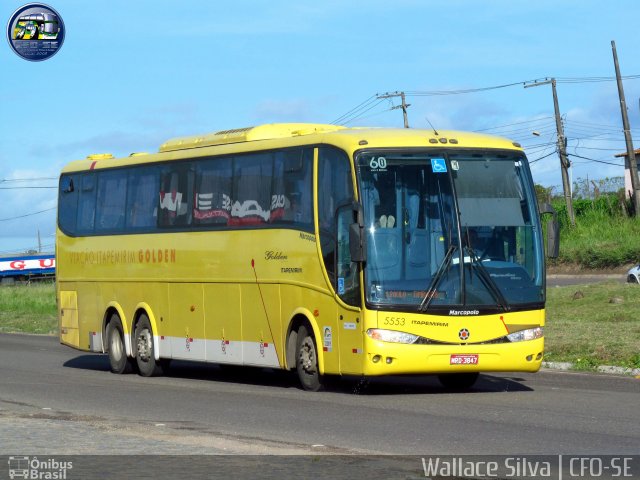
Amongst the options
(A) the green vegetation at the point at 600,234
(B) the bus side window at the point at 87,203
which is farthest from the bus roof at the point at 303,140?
(A) the green vegetation at the point at 600,234

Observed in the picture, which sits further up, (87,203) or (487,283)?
(87,203)

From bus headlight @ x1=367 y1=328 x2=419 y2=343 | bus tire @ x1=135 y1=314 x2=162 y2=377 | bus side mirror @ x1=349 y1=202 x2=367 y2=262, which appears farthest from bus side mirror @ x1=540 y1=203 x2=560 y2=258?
bus tire @ x1=135 y1=314 x2=162 y2=377

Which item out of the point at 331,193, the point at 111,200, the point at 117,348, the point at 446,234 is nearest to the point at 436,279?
the point at 446,234

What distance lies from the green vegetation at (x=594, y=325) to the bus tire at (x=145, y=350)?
6.74m

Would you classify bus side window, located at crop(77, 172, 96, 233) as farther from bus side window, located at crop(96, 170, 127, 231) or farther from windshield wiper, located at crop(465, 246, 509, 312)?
windshield wiper, located at crop(465, 246, 509, 312)

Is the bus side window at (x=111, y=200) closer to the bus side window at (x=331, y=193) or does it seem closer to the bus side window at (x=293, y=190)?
the bus side window at (x=293, y=190)

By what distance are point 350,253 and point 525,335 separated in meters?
2.59

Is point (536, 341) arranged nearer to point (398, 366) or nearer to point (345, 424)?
point (398, 366)

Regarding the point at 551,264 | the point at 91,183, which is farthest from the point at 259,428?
the point at 551,264

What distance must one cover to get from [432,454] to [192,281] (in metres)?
10.8

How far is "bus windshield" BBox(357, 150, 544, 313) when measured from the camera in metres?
17.0

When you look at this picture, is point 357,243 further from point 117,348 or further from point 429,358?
point 117,348

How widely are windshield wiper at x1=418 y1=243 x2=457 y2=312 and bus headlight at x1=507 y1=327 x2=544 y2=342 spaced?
4.04ft

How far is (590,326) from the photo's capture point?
25.4 meters
